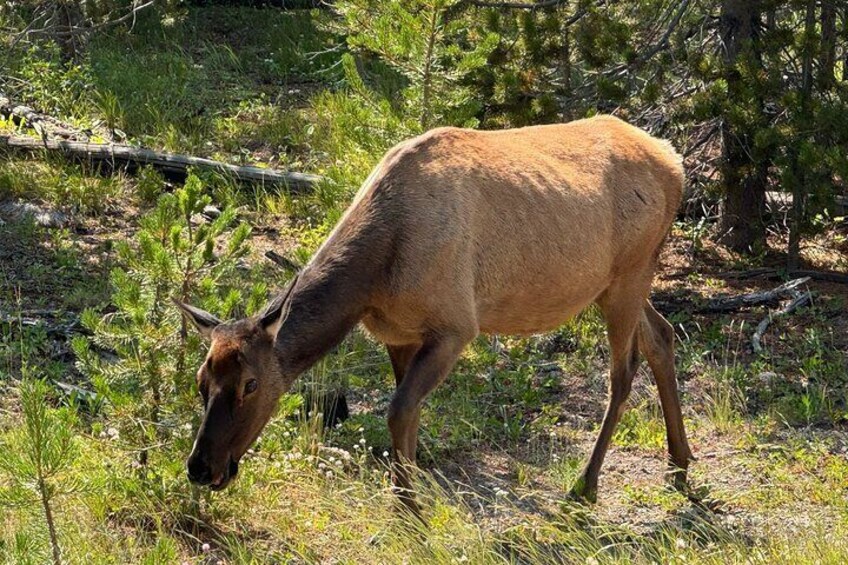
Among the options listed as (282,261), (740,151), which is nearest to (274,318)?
(282,261)

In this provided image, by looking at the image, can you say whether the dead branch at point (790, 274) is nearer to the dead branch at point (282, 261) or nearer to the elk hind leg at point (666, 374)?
the elk hind leg at point (666, 374)

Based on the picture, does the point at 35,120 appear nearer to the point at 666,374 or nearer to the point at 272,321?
the point at 666,374

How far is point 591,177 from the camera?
7793 mm

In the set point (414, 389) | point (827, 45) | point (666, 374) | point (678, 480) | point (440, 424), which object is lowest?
point (440, 424)

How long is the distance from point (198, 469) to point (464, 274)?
185 cm

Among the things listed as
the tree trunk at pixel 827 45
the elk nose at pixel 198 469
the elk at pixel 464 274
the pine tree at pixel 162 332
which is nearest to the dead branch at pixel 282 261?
the elk at pixel 464 274

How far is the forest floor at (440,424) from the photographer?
6352 millimetres

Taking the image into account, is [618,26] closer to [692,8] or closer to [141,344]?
[692,8]

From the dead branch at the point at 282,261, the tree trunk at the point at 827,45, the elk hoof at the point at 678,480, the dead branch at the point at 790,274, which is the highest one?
the tree trunk at the point at 827,45

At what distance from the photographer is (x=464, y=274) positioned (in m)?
6.97

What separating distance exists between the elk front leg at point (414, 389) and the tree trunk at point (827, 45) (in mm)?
4671

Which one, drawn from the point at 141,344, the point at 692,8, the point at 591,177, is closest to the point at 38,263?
the point at 141,344

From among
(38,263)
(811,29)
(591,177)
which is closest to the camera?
(591,177)

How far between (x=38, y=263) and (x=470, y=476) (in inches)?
188
